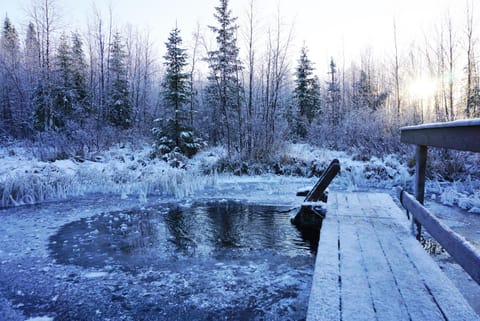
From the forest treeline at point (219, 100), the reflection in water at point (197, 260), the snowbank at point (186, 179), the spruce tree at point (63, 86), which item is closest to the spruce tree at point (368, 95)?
the forest treeline at point (219, 100)

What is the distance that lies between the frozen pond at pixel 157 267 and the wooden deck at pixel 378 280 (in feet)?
2.39

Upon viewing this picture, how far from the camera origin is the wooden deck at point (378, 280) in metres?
1.86

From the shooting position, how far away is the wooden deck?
1.86 meters

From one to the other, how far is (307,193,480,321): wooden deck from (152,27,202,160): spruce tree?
13215 mm

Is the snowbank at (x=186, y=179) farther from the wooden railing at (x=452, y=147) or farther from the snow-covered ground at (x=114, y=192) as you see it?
the wooden railing at (x=452, y=147)

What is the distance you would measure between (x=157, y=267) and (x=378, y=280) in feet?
8.97

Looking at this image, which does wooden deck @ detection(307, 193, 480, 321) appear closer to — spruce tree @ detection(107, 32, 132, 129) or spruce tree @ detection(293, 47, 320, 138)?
spruce tree @ detection(107, 32, 132, 129)

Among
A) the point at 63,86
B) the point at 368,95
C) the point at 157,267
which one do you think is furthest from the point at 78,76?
the point at 157,267

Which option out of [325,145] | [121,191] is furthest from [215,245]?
[325,145]

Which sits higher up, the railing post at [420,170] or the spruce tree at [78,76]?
the spruce tree at [78,76]

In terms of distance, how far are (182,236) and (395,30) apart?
21.8 metres

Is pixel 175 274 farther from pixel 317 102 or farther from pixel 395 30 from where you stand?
pixel 317 102

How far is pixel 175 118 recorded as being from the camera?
16.1 metres

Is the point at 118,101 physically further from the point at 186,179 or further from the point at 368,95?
the point at 368,95
